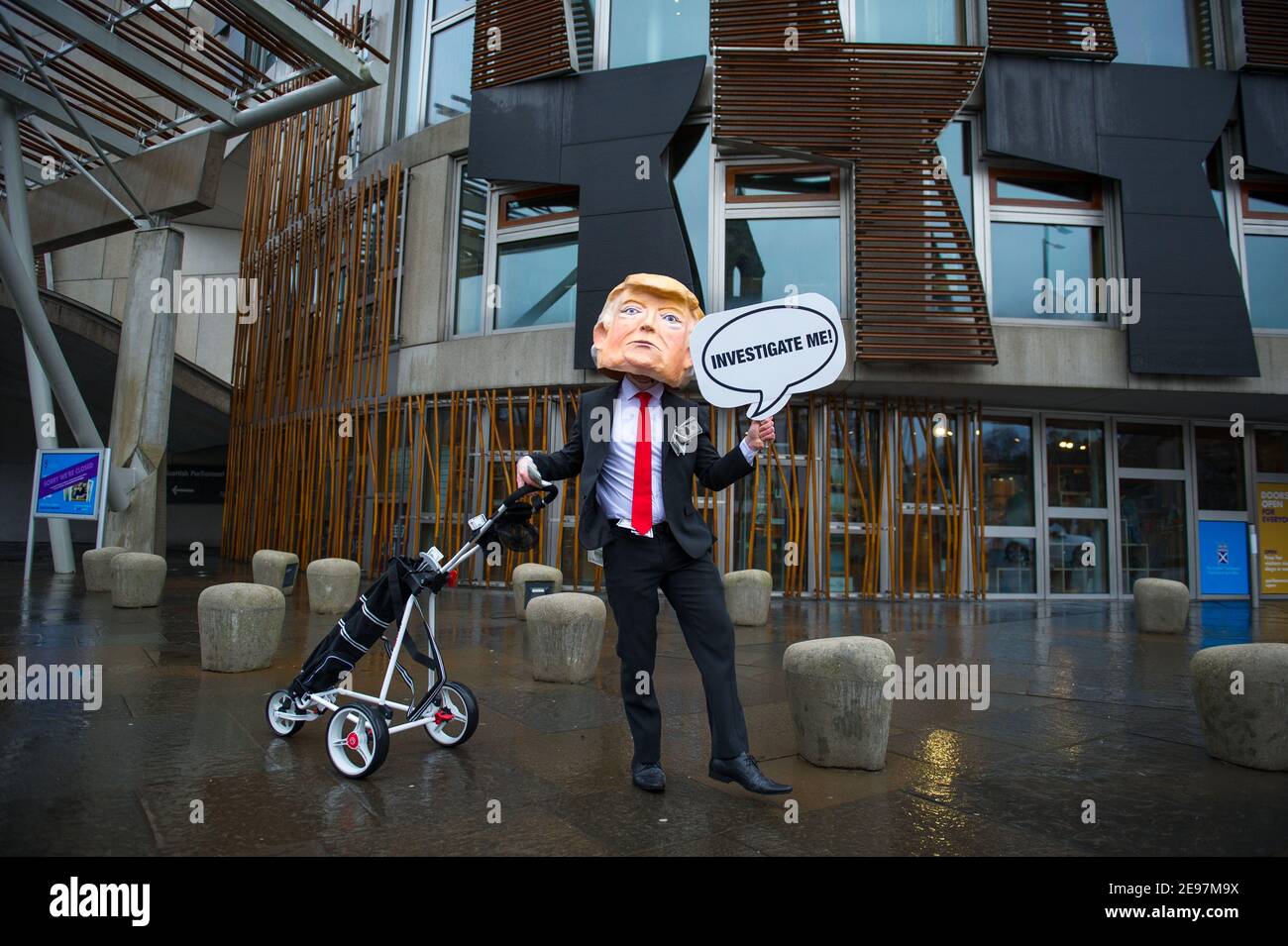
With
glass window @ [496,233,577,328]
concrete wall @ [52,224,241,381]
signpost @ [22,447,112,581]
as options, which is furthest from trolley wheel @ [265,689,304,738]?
concrete wall @ [52,224,241,381]

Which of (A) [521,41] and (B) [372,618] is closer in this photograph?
(B) [372,618]

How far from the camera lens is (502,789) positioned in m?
3.66

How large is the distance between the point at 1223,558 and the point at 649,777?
15.3 meters

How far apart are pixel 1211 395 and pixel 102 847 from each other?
15.4m

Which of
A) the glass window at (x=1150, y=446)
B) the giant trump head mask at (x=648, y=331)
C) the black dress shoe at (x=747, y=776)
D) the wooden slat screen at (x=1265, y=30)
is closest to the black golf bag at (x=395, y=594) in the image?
the giant trump head mask at (x=648, y=331)

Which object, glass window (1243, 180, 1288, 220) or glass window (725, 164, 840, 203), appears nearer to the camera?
glass window (725, 164, 840, 203)

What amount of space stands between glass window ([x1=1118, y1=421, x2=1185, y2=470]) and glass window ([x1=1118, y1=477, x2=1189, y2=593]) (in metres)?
0.35

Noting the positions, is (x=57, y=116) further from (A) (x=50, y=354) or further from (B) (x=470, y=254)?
(B) (x=470, y=254)

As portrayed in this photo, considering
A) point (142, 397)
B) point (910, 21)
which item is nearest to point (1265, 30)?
point (910, 21)

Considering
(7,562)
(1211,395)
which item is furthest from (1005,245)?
(7,562)

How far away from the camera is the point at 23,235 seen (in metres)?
14.3

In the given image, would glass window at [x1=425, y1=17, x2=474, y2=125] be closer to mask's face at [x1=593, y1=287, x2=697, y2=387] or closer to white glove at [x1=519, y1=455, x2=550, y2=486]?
mask's face at [x1=593, y1=287, x2=697, y2=387]

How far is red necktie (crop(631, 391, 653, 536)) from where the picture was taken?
3.60m
